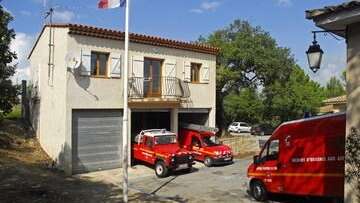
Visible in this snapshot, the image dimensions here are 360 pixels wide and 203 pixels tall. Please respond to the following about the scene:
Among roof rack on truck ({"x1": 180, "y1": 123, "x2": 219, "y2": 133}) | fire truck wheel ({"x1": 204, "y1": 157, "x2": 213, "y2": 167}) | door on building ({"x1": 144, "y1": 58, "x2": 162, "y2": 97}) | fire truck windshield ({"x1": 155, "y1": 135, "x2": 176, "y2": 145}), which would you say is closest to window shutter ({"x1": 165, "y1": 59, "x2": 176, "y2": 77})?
door on building ({"x1": 144, "y1": 58, "x2": 162, "y2": 97})

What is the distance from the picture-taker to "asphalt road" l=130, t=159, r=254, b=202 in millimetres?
16956

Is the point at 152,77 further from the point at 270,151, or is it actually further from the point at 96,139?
the point at 270,151

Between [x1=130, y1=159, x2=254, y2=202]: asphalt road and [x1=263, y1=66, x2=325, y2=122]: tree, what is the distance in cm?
2669

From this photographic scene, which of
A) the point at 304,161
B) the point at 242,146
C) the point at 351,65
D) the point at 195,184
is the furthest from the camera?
the point at 242,146

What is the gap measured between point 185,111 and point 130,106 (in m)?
4.66

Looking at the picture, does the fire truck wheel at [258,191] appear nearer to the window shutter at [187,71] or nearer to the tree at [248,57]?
the window shutter at [187,71]

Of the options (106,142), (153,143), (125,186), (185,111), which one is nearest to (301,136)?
(125,186)

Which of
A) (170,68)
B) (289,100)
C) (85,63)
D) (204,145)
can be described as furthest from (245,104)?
(85,63)

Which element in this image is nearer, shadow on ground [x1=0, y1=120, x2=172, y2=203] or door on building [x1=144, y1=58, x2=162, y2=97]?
shadow on ground [x1=0, y1=120, x2=172, y2=203]

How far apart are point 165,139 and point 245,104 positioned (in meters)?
30.6

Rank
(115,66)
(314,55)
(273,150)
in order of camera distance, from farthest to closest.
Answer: (115,66), (273,150), (314,55)

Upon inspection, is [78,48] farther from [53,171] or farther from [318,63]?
[318,63]

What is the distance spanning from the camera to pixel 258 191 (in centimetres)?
1631

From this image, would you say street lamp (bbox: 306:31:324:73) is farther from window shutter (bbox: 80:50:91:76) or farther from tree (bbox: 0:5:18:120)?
window shutter (bbox: 80:50:91:76)
